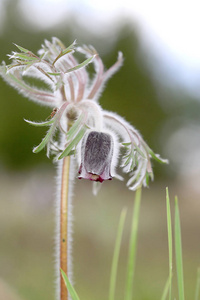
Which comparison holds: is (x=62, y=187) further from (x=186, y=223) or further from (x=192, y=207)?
(x=192, y=207)

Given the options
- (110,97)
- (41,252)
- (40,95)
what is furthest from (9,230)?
(110,97)

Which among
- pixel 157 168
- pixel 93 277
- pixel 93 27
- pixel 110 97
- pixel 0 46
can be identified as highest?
pixel 93 27

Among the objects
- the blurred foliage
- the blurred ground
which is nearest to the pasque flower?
the blurred ground

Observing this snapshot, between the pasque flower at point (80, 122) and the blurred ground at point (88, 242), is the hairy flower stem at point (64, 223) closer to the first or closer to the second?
the pasque flower at point (80, 122)

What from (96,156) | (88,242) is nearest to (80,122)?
(96,156)

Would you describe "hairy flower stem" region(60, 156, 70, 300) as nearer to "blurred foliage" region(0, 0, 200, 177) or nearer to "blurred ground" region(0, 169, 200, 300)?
"blurred ground" region(0, 169, 200, 300)
